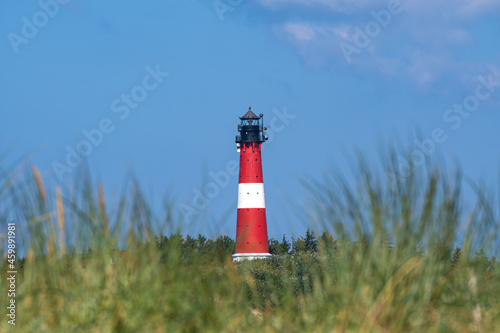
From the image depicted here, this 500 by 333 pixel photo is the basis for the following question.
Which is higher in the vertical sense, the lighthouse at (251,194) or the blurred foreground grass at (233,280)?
the lighthouse at (251,194)

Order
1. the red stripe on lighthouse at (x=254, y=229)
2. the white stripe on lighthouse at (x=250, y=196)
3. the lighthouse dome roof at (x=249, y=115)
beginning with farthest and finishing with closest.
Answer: the lighthouse dome roof at (x=249, y=115)
the white stripe on lighthouse at (x=250, y=196)
the red stripe on lighthouse at (x=254, y=229)

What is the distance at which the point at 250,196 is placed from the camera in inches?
1636

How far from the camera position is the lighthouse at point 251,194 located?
4156cm

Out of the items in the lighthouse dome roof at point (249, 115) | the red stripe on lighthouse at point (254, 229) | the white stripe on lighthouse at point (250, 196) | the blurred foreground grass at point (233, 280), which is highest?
the lighthouse dome roof at point (249, 115)

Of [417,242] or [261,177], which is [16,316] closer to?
[417,242]

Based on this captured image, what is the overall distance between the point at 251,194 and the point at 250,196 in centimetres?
14

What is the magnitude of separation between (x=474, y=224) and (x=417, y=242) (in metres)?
0.74

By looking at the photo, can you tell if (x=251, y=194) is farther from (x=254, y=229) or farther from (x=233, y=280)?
(x=233, y=280)

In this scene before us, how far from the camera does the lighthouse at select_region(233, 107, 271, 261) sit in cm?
4156

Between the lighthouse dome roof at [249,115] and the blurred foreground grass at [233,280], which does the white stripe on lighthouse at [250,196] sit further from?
the blurred foreground grass at [233,280]

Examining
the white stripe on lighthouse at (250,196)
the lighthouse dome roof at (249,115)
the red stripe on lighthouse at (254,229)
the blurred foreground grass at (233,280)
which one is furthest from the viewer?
the lighthouse dome roof at (249,115)

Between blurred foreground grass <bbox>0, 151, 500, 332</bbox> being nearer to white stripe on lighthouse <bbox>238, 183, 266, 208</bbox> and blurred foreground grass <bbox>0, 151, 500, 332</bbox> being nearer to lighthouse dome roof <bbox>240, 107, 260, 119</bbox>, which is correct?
white stripe on lighthouse <bbox>238, 183, 266, 208</bbox>

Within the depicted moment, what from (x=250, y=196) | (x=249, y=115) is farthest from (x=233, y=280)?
(x=249, y=115)

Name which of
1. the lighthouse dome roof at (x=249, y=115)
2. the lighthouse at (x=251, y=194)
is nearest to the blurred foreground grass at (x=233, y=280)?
the lighthouse at (x=251, y=194)
